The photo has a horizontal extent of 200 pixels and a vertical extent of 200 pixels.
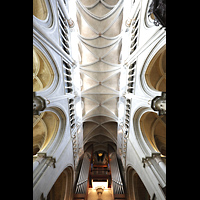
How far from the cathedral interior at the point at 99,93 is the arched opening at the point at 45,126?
0.23 ft

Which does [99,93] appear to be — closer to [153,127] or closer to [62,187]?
[153,127]

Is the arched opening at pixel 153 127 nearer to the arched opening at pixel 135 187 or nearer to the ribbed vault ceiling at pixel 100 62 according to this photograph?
the arched opening at pixel 135 187

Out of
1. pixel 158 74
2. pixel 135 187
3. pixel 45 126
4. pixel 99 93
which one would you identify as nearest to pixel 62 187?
pixel 45 126

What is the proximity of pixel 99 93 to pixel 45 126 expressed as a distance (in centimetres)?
791

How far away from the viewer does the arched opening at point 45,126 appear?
7.21 meters

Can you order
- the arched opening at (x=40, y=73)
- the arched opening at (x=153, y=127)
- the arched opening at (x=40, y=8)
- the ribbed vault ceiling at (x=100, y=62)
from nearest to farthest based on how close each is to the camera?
the arched opening at (x=40, y=8), the arched opening at (x=40, y=73), the arched opening at (x=153, y=127), the ribbed vault ceiling at (x=100, y=62)

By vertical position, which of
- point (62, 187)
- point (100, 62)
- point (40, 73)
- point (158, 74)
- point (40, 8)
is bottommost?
point (62, 187)

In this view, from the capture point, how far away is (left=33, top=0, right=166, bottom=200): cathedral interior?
5.12 metres

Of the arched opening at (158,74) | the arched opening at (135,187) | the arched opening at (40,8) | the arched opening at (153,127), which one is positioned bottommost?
the arched opening at (135,187)

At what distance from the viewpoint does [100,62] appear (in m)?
13.1

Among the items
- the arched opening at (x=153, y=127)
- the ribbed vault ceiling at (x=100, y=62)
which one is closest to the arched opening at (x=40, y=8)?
the ribbed vault ceiling at (x=100, y=62)
